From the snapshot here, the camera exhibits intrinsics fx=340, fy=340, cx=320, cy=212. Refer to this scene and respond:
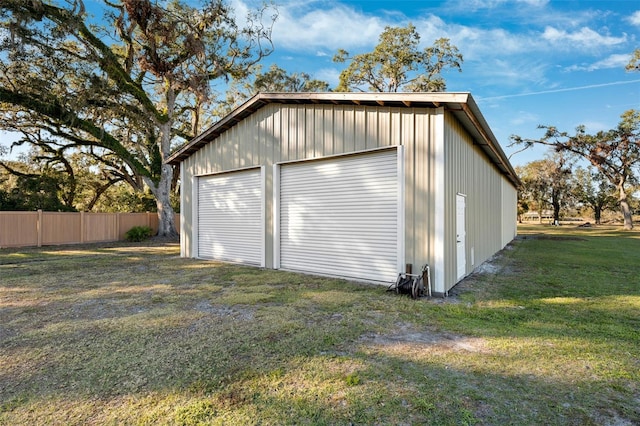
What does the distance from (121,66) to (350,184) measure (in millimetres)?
14766

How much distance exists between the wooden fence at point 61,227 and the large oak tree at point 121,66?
6.29 ft

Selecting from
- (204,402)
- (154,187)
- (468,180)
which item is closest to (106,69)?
(154,187)

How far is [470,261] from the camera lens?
758 cm

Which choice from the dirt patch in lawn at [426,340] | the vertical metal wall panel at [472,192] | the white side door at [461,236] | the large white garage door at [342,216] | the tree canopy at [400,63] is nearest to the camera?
the dirt patch in lawn at [426,340]

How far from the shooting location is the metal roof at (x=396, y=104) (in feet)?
17.7

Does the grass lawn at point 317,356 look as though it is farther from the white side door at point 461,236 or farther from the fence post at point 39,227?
the fence post at point 39,227

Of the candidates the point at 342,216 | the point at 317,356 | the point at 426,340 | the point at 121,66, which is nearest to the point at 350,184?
the point at 342,216

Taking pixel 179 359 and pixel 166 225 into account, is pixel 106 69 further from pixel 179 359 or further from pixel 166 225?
pixel 179 359

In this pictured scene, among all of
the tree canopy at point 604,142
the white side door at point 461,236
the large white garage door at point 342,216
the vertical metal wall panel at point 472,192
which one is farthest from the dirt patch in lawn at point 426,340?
the tree canopy at point 604,142

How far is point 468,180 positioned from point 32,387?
24.8ft

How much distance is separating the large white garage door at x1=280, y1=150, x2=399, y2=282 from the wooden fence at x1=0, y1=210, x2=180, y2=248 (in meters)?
12.3

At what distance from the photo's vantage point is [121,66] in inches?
623

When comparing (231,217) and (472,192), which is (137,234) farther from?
(472,192)

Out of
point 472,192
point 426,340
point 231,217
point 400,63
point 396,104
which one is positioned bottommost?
point 426,340
